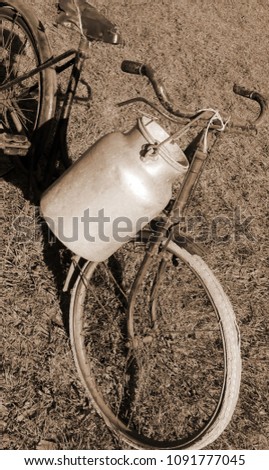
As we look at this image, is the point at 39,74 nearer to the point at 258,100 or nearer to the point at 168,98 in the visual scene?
the point at 168,98

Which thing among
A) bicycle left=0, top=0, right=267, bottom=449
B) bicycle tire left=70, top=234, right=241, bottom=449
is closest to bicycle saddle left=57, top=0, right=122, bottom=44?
bicycle left=0, top=0, right=267, bottom=449

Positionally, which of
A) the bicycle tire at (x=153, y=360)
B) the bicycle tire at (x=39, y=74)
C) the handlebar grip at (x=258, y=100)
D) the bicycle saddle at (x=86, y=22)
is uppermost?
the handlebar grip at (x=258, y=100)

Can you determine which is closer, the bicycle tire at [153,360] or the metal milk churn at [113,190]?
the metal milk churn at [113,190]

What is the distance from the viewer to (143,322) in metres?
2.97

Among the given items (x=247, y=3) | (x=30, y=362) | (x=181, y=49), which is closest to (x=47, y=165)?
(x=30, y=362)

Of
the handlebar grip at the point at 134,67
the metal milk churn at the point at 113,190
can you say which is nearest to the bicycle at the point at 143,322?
the handlebar grip at the point at 134,67

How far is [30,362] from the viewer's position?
2.94 metres

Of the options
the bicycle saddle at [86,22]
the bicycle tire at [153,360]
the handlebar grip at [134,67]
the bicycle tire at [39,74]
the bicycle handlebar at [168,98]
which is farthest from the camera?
the bicycle tire at [39,74]

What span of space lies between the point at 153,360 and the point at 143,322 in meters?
0.30

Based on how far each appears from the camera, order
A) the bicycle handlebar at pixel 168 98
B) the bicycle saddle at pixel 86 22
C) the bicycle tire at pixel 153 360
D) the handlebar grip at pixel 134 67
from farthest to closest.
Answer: the bicycle saddle at pixel 86 22 < the bicycle tire at pixel 153 360 < the handlebar grip at pixel 134 67 < the bicycle handlebar at pixel 168 98

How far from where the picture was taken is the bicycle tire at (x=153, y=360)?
2332 millimetres

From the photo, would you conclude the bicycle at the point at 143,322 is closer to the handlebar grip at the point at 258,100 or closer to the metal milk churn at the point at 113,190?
the handlebar grip at the point at 258,100

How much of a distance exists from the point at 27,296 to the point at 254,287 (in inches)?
69.7

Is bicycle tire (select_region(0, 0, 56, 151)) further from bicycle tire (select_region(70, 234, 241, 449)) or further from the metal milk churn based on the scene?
bicycle tire (select_region(70, 234, 241, 449))
